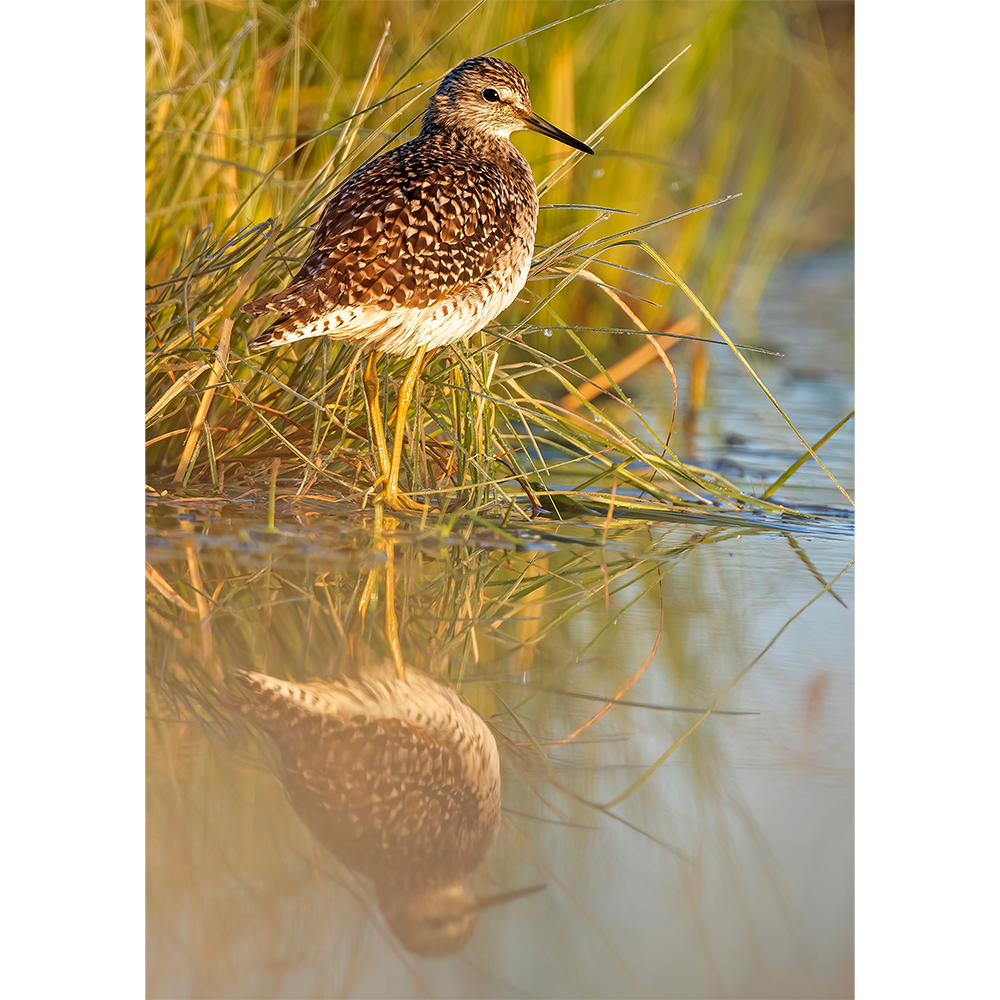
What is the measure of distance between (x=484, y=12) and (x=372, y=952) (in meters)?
3.08

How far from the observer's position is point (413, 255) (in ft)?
7.27

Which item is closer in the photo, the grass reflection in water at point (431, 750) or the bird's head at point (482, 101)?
the grass reflection in water at point (431, 750)

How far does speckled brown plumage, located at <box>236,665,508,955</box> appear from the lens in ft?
4.08

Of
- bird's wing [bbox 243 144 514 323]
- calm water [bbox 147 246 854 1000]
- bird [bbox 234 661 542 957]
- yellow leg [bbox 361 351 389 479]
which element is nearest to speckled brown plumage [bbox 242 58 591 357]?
bird's wing [bbox 243 144 514 323]

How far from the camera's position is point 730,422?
11.8ft

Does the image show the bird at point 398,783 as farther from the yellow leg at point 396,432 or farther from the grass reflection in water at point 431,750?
the yellow leg at point 396,432

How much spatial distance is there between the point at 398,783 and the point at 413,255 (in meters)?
1.19

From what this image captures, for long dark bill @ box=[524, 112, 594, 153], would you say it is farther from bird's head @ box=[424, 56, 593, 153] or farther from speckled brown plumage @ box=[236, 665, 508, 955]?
speckled brown plumage @ box=[236, 665, 508, 955]

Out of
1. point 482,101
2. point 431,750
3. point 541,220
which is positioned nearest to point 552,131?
point 482,101

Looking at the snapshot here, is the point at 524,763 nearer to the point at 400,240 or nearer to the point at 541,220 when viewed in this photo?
the point at 400,240

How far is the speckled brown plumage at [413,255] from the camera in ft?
7.12

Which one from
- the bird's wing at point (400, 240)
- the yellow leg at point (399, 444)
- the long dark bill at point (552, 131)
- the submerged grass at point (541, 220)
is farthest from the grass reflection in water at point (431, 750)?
the long dark bill at point (552, 131)

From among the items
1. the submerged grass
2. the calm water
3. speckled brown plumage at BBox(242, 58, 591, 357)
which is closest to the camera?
the calm water

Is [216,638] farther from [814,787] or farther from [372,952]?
[814,787]
